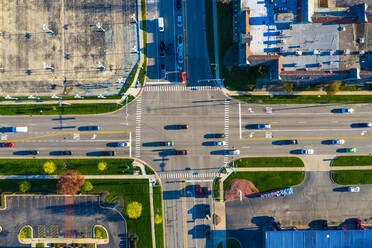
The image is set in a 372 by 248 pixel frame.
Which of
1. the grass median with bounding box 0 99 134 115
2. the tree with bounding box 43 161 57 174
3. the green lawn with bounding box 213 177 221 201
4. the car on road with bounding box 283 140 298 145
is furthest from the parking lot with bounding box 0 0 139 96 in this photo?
the car on road with bounding box 283 140 298 145

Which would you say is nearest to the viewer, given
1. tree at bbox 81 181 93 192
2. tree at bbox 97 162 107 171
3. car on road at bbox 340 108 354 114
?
tree at bbox 97 162 107 171

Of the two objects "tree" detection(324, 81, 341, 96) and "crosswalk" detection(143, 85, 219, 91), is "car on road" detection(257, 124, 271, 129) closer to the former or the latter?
"tree" detection(324, 81, 341, 96)

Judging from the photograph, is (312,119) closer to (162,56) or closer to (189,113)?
(189,113)

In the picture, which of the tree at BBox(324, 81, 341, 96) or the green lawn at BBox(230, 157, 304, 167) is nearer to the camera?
the tree at BBox(324, 81, 341, 96)

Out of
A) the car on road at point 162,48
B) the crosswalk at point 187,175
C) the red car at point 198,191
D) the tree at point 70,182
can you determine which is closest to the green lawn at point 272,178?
the crosswalk at point 187,175

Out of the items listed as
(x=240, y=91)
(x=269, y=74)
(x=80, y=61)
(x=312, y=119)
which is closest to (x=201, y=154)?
(x=240, y=91)
